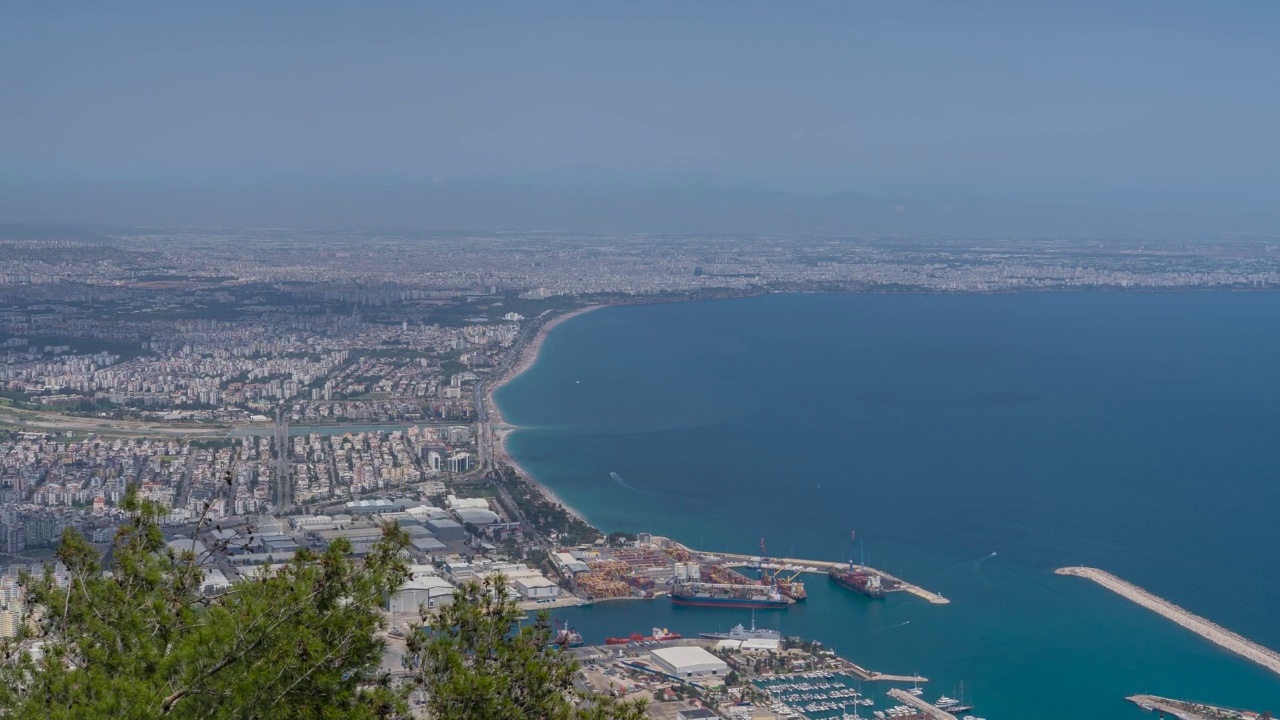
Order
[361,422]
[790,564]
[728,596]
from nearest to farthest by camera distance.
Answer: [728,596] < [790,564] < [361,422]

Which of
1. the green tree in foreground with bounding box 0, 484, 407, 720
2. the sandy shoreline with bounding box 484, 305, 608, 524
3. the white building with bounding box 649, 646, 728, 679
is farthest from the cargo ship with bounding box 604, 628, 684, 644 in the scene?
the green tree in foreground with bounding box 0, 484, 407, 720

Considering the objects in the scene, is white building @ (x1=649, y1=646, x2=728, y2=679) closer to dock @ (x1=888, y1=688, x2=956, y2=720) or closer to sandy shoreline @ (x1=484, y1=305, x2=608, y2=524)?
dock @ (x1=888, y1=688, x2=956, y2=720)

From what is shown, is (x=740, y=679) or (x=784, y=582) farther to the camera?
(x=784, y=582)

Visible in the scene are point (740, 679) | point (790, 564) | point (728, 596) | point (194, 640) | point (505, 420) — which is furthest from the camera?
point (505, 420)

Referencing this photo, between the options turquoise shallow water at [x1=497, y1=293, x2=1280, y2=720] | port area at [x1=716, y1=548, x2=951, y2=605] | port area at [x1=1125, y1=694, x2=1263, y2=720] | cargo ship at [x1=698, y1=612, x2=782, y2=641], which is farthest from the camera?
port area at [x1=716, y1=548, x2=951, y2=605]

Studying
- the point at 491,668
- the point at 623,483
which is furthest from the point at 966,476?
the point at 491,668

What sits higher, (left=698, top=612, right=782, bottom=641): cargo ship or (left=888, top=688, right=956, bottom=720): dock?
(left=888, top=688, right=956, bottom=720): dock

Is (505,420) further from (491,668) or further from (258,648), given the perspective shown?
(258,648)
